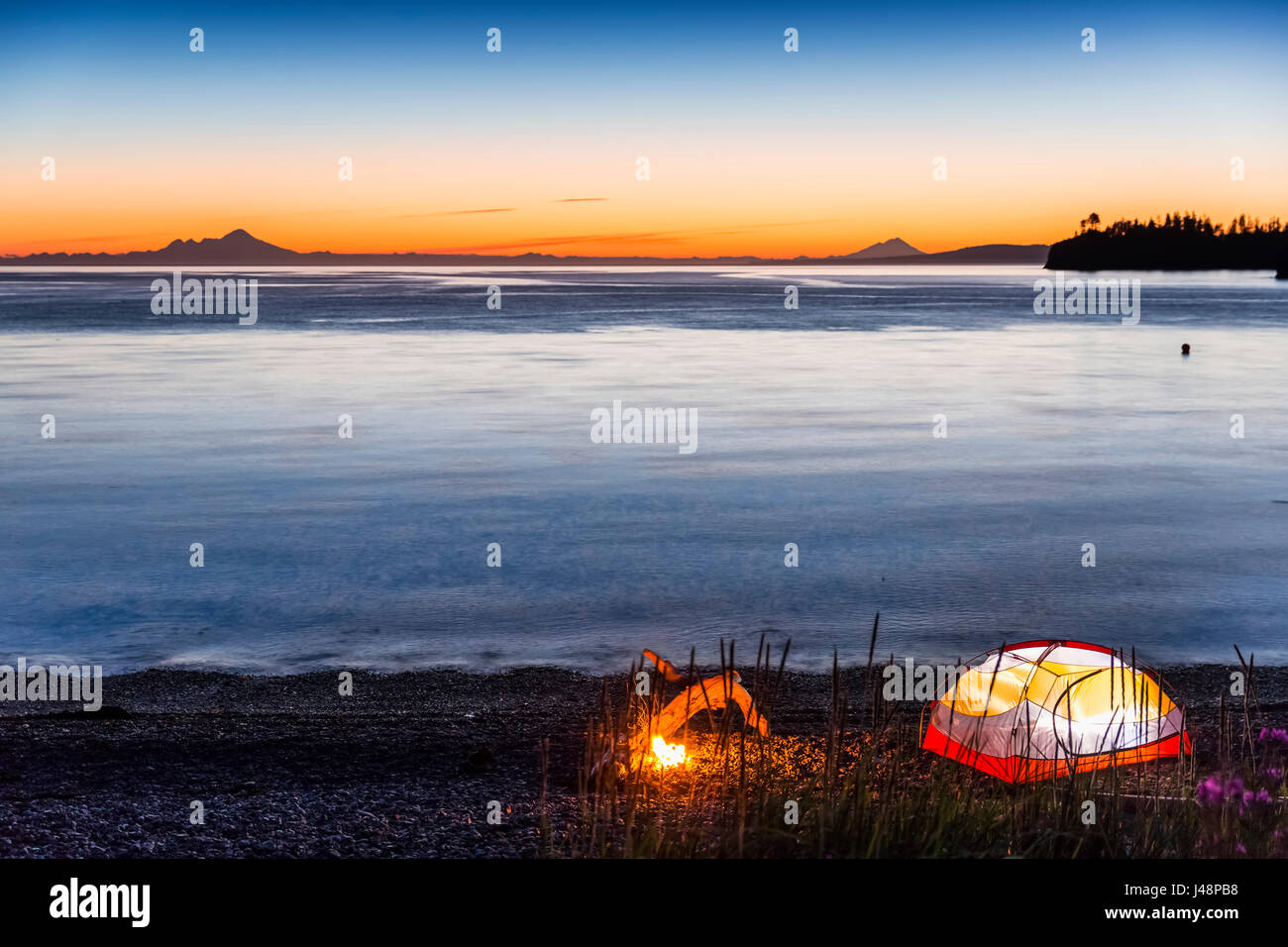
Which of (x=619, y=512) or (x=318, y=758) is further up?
(x=619, y=512)

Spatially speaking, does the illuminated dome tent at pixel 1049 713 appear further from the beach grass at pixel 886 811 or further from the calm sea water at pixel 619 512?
the calm sea water at pixel 619 512

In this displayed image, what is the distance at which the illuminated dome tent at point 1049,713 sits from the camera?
6172mm

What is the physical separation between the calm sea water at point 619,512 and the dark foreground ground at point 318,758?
758 millimetres

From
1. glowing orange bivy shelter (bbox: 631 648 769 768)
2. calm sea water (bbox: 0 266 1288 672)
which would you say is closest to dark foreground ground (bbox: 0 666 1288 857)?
glowing orange bivy shelter (bbox: 631 648 769 768)

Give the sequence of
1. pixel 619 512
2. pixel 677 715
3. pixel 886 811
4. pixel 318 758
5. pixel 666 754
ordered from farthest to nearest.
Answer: pixel 619 512
pixel 318 758
pixel 677 715
pixel 666 754
pixel 886 811

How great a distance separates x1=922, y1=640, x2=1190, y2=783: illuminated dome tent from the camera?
6.17 metres

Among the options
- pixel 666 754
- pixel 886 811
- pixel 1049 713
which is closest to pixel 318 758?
pixel 666 754

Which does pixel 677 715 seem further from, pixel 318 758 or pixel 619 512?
pixel 619 512

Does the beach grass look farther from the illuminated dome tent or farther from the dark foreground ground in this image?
the illuminated dome tent

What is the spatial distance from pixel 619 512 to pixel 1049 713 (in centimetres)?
810

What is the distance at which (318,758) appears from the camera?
20.7 ft
